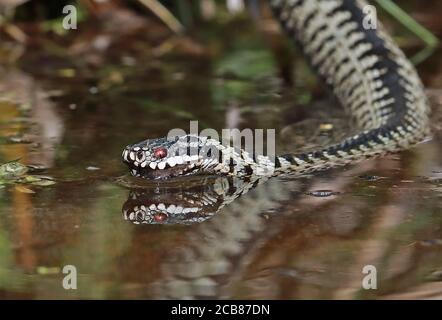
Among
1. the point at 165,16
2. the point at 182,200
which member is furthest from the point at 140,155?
the point at 165,16

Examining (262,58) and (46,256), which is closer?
(46,256)

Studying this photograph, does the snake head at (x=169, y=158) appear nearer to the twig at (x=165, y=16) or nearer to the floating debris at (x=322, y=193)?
the floating debris at (x=322, y=193)

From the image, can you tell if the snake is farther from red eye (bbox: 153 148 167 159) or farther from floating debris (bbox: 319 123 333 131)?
floating debris (bbox: 319 123 333 131)

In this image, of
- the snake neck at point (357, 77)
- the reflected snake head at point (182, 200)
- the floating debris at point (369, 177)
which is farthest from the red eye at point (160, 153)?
the floating debris at point (369, 177)

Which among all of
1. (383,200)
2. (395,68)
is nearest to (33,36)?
(395,68)

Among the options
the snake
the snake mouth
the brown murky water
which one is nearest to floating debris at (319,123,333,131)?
the brown murky water

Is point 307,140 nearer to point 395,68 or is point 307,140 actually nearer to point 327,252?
point 395,68

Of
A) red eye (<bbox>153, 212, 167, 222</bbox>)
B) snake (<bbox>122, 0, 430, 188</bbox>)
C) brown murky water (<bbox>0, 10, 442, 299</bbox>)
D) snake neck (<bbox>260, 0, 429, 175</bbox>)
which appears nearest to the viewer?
brown murky water (<bbox>0, 10, 442, 299</bbox>)

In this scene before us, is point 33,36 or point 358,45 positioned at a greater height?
point 33,36
